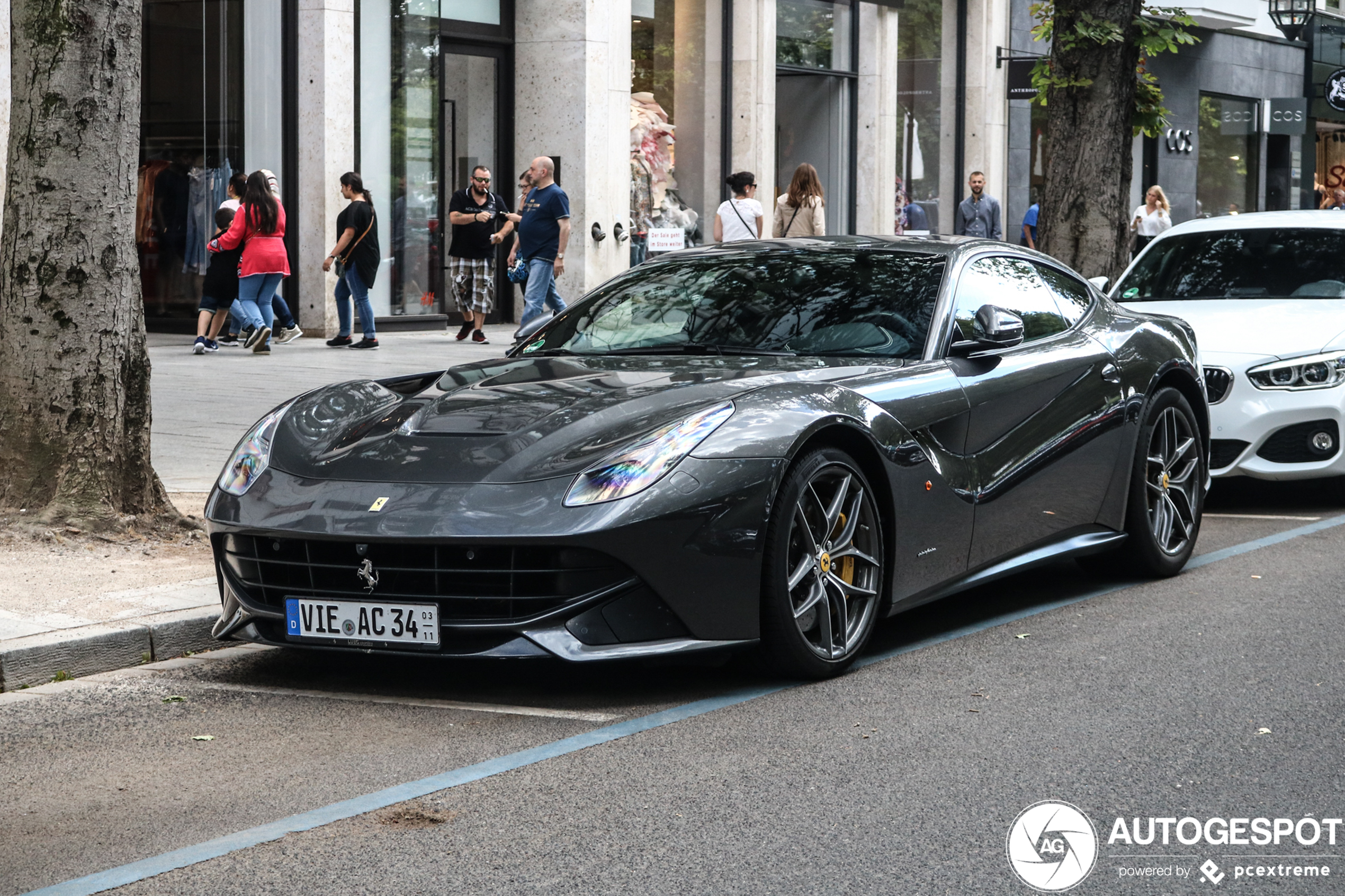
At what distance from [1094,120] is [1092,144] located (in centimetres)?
19

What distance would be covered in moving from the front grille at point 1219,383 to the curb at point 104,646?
5334 mm

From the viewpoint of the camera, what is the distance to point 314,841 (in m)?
4.02

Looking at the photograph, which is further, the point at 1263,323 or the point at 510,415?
the point at 1263,323

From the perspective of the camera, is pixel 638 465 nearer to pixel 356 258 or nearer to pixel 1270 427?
pixel 1270 427

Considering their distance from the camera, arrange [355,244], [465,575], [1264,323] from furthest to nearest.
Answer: [355,244], [1264,323], [465,575]

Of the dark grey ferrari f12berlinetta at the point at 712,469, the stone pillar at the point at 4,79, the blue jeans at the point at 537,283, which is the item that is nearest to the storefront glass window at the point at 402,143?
the blue jeans at the point at 537,283

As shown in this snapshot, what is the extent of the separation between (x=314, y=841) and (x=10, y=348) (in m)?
4.17

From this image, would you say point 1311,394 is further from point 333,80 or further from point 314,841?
point 333,80

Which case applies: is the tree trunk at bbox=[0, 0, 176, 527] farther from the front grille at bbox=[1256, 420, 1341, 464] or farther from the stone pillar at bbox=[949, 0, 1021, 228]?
the stone pillar at bbox=[949, 0, 1021, 228]

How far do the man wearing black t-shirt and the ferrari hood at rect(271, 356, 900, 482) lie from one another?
507 inches

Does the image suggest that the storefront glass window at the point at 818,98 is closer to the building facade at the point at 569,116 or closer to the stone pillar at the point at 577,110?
the building facade at the point at 569,116

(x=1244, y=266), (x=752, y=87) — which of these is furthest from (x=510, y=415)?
(x=752, y=87)

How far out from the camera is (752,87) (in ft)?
80.6

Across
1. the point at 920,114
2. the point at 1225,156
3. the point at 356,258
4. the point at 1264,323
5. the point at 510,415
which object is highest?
the point at 920,114
